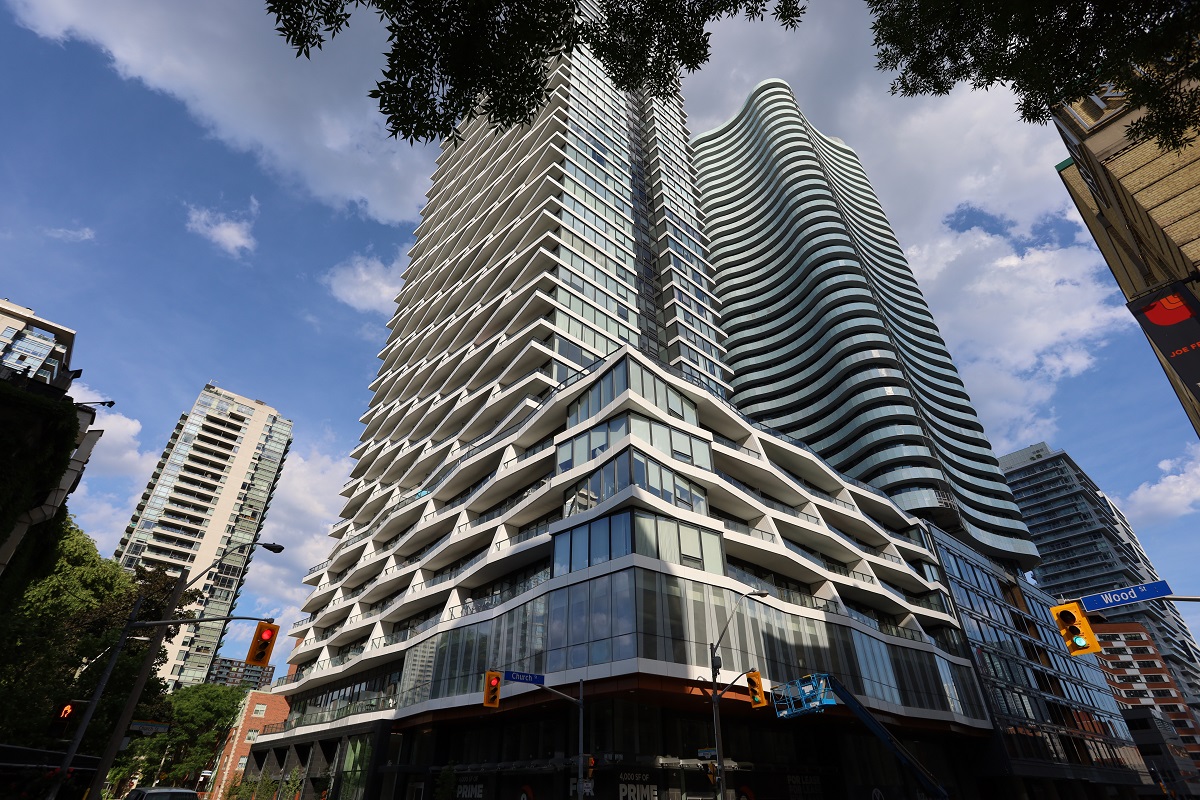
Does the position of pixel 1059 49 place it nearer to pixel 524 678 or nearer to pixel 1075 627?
pixel 1075 627

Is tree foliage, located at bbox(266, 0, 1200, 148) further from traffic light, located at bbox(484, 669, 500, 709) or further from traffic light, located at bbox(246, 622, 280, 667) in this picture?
traffic light, located at bbox(484, 669, 500, 709)

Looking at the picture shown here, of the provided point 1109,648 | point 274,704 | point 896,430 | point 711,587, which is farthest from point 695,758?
point 1109,648

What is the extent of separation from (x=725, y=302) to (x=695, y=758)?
296ft

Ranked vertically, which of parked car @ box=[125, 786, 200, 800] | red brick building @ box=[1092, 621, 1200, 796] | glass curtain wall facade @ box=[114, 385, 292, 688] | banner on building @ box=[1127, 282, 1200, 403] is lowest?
parked car @ box=[125, 786, 200, 800]

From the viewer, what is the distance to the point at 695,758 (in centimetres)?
2825

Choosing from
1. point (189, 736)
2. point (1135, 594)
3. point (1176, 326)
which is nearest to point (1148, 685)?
point (1135, 594)

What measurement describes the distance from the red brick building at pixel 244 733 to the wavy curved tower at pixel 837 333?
2500 inches

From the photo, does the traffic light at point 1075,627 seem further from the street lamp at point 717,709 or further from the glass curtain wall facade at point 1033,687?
the glass curtain wall facade at point 1033,687

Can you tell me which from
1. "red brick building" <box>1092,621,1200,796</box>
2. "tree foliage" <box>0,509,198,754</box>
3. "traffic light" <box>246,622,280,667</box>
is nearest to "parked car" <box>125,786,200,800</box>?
"tree foliage" <box>0,509,198,754</box>

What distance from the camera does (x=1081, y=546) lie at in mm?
161875

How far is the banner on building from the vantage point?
1120 centimetres

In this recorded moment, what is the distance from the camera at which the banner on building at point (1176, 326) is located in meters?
11.2

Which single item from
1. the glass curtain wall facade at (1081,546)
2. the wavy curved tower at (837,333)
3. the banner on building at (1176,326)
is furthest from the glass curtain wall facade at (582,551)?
the glass curtain wall facade at (1081,546)

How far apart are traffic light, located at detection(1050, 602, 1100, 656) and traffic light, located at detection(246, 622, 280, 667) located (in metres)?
21.0
